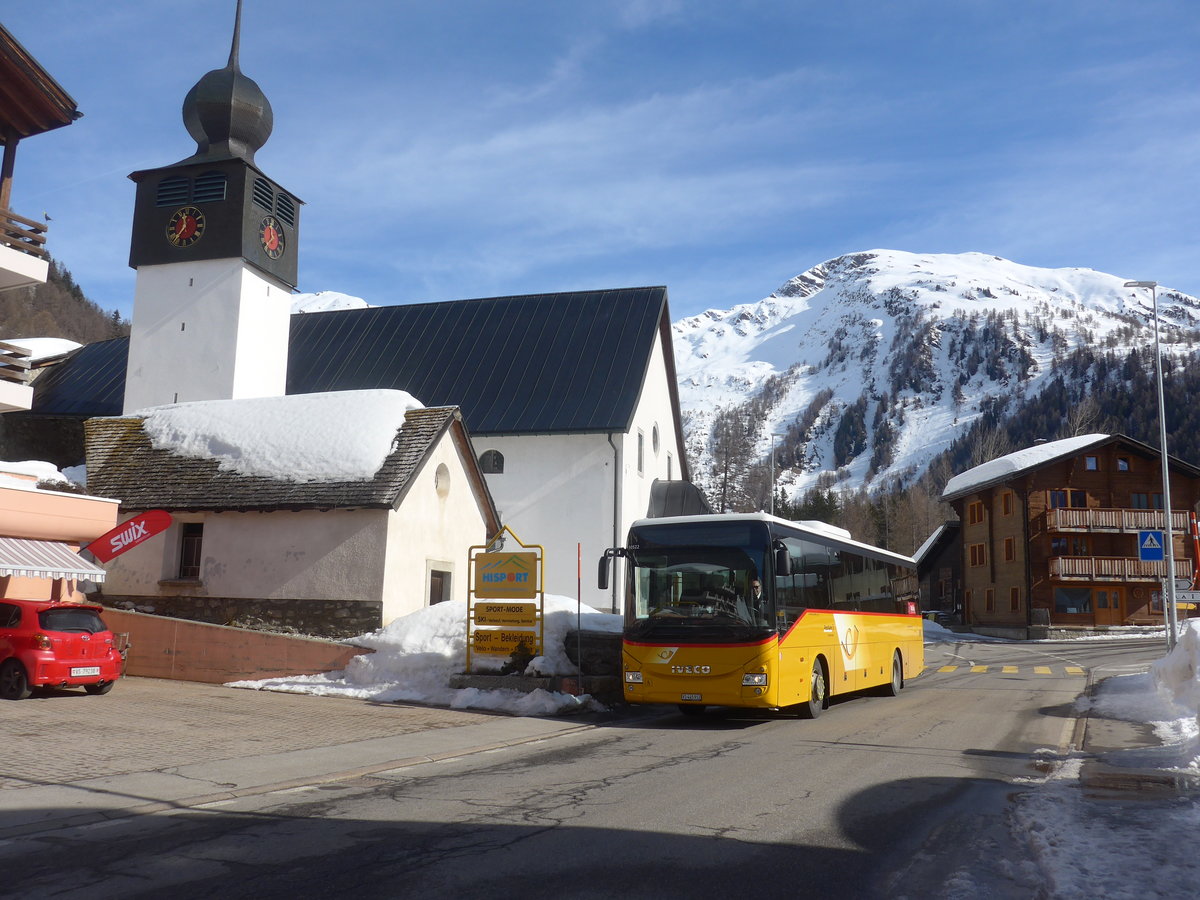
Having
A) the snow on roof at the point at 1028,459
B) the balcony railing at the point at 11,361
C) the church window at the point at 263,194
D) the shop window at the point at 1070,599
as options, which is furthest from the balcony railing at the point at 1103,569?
the balcony railing at the point at 11,361

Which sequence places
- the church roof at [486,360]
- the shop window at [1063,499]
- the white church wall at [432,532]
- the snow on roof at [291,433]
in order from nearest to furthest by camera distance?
the white church wall at [432,532], the snow on roof at [291,433], the church roof at [486,360], the shop window at [1063,499]

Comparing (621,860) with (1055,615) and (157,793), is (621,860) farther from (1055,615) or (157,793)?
(1055,615)

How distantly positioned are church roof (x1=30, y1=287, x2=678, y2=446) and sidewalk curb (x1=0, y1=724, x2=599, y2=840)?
23.6 metres

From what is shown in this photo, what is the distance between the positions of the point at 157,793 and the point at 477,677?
869 centimetres

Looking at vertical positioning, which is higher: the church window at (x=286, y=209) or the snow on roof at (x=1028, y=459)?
the church window at (x=286, y=209)

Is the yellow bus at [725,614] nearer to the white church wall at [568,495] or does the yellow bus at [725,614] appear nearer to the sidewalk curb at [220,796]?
the sidewalk curb at [220,796]

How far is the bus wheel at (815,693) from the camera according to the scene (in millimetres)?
16094

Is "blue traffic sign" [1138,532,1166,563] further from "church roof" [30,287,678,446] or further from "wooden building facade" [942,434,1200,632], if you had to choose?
"wooden building facade" [942,434,1200,632]

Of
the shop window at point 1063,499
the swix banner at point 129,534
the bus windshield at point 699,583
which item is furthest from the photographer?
the shop window at point 1063,499

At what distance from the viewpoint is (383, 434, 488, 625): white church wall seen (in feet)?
70.1

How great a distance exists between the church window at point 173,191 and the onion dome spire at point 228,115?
3.01ft

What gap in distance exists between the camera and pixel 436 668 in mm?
18203

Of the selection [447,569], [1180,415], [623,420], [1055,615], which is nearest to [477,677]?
[447,569]

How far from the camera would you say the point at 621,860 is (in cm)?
659
